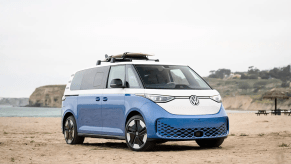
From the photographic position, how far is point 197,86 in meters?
10.2

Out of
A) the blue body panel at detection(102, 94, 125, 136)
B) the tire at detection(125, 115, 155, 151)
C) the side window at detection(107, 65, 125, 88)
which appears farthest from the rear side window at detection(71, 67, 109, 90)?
the tire at detection(125, 115, 155, 151)

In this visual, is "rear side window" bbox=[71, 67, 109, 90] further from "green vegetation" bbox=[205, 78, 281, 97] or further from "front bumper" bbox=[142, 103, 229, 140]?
"green vegetation" bbox=[205, 78, 281, 97]

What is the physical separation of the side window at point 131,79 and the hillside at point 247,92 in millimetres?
138730

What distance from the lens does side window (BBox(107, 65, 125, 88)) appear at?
10.4m

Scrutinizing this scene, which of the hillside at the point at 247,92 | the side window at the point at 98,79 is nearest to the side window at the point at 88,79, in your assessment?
the side window at the point at 98,79

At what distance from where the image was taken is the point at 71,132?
12469 millimetres

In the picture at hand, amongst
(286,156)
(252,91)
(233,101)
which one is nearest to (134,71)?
(286,156)

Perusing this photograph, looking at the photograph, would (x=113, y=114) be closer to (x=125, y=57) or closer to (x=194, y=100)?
(x=125, y=57)

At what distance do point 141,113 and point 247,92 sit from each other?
550 ft

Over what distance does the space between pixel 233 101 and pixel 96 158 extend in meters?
147

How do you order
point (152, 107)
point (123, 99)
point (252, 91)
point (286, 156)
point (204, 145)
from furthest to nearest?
1. point (252, 91)
2. point (204, 145)
3. point (123, 99)
4. point (152, 107)
5. point (286, 156)

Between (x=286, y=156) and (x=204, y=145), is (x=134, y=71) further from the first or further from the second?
(x=286, y=156)

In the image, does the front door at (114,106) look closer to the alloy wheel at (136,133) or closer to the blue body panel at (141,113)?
the blue body panel at (141,113)

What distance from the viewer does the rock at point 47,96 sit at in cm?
18338
